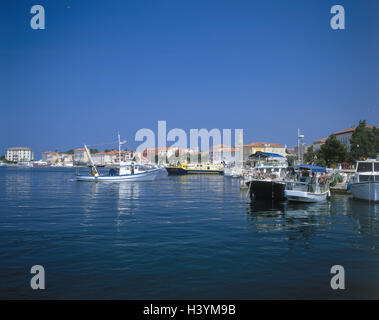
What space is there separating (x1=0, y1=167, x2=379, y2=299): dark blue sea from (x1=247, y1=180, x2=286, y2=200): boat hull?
19.6 ft

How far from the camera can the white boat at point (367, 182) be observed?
25.0 metres

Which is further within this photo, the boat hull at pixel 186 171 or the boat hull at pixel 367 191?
the boat hull at pixel 186 171

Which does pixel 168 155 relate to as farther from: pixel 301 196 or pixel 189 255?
pixel 189 255

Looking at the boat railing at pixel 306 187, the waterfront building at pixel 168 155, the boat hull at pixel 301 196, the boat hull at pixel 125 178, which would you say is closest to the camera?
the boat hull at pixel 301 196

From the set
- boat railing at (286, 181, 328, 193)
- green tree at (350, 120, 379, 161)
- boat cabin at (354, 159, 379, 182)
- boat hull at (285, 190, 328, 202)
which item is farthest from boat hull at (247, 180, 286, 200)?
green tree at (350, 120, 379, 161)

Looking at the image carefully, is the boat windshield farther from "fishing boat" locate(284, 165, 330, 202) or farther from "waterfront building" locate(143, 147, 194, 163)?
"waterfront building" locate(143, 147, 194, 163)

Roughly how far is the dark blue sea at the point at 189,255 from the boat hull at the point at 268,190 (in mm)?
5966

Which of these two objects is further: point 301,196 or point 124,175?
point 124,175

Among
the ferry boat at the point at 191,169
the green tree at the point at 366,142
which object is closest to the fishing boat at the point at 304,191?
the green tree at the point at 366,142

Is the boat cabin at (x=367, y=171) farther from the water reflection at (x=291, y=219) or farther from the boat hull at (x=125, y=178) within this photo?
the boat hull at (x=125, y=178)

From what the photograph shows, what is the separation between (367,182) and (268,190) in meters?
7.36

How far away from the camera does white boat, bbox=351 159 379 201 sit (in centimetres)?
2495

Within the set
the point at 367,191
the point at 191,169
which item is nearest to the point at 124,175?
the point at 367,191

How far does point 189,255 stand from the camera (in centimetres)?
1106
